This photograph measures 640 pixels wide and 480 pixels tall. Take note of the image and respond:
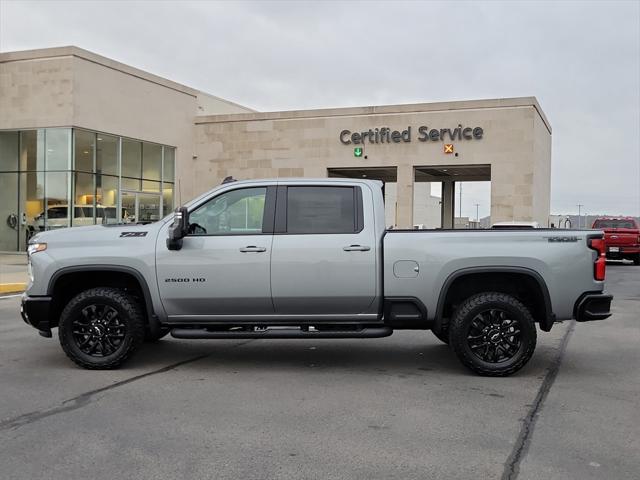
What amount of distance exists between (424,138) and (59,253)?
2151cm

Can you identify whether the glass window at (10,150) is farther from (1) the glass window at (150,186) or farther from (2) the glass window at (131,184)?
(1) the glass window at (150,186)

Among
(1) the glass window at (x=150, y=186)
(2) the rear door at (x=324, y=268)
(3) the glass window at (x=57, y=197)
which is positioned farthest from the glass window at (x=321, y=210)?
(1) the glass window at (x=150, y=186)

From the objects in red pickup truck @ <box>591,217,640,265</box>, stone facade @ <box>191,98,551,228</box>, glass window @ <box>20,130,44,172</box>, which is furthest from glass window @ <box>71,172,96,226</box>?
red pickup truck @ <box>591,217,640,265</box>

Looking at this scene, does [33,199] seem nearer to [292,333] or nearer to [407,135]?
Result: [407,135]

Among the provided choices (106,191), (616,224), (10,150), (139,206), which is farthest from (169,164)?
(616,224)

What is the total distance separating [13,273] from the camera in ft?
56.5

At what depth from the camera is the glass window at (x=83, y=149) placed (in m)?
23.4

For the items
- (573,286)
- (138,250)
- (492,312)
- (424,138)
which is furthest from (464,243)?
(424,138)

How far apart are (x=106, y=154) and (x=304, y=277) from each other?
2050 centimetres

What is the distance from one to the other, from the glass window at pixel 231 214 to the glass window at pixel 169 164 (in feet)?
73.4

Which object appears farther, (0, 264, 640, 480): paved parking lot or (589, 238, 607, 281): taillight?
(589, 238, 607, 281): taillight

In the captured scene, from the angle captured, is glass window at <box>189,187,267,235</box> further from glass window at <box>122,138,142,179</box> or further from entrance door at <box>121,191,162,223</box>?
glass window at <box>122,138,142,179</box>

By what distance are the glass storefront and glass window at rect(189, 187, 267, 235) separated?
18342 mm

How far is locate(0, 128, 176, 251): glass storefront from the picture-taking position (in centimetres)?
2347
